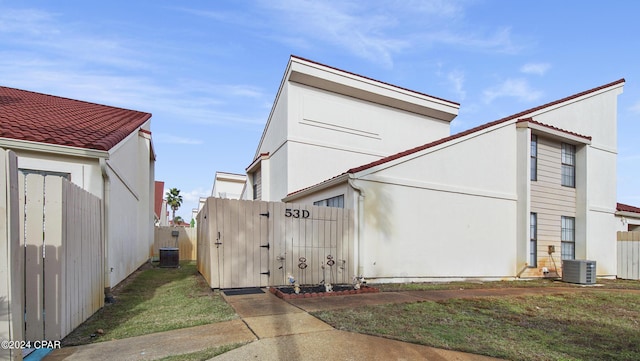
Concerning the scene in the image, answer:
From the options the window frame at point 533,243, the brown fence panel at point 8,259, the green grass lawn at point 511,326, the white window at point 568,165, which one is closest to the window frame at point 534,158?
the window frame at point 533,243

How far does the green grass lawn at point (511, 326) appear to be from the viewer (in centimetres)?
456

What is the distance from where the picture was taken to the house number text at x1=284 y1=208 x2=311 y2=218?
9078 mm

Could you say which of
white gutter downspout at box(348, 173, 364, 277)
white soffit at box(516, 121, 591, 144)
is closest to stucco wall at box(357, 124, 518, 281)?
white gutter downspout at box(348, 173, 364, 277)

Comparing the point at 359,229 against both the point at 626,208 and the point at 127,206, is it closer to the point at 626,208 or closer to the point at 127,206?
the point at 127,206

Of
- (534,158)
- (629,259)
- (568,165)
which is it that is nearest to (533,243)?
(534,158)

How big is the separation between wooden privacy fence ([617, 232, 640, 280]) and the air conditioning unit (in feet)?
16.6

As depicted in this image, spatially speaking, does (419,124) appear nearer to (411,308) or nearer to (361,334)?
(411,308)

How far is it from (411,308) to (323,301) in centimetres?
170

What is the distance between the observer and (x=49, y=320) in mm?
4539

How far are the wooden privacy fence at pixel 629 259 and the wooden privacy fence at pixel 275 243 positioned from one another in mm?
13758

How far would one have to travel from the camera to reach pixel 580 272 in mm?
12133

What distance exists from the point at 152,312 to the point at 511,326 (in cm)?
607

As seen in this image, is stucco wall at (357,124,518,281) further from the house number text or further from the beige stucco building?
the house number text

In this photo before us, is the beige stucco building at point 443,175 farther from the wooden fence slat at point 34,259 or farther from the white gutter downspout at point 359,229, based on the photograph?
the wooden fence slat at point 34,259
